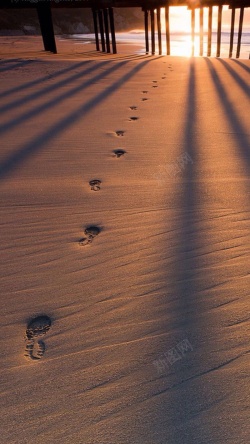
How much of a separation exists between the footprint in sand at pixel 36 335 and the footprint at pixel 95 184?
125 cm

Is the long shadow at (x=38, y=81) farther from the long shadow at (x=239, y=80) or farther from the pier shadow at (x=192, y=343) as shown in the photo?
the pier shadow at (x=192, y=343)

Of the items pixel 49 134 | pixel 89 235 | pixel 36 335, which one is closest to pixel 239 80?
pixel 49 134

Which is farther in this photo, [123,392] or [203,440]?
[123,392]

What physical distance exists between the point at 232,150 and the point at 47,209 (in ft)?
5.94

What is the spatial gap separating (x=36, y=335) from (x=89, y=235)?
76 cm

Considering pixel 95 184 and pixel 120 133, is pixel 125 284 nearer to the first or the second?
pixel 95 184

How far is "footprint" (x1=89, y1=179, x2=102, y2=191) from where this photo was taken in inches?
97.0

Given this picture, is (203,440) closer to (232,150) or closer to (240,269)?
(240,269)

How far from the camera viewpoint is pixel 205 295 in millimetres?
1496

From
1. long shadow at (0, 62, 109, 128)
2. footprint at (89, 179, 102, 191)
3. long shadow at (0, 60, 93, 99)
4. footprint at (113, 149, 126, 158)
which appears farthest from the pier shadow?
long shadow at (0, 60, 93, 99)

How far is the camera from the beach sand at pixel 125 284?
109cm

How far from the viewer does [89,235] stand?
6.50 ft

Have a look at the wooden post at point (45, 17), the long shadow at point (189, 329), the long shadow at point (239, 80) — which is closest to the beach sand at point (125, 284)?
the long shadow at point (189, 329)

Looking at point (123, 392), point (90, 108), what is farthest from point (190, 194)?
point (90, 108)
